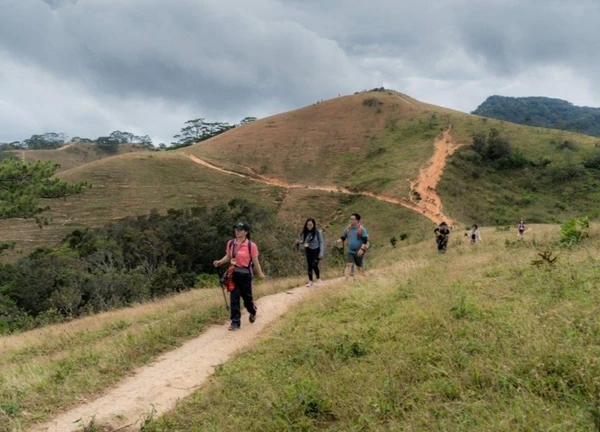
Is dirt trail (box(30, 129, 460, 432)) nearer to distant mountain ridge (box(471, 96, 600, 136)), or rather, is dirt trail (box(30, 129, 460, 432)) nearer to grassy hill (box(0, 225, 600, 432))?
grassy hill (box(0, 225, 600, 432))

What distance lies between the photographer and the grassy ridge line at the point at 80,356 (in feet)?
15.4

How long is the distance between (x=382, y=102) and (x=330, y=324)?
63100 millimetres

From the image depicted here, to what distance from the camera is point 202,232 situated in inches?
1053

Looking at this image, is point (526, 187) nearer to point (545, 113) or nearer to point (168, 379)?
point (168, 379)

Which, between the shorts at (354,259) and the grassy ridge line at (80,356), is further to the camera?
the shorts at (354,259)

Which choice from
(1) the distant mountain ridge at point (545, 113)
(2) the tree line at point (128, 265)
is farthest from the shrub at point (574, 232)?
(1) the distant mountain ridge at point (545, 113)

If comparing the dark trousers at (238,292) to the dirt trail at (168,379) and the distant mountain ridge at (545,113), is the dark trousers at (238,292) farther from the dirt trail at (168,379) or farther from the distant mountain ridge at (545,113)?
the distant mountain ridge at (545,113)

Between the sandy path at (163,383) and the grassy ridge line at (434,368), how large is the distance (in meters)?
0.38

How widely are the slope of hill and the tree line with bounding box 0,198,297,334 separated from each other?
70.4 meters

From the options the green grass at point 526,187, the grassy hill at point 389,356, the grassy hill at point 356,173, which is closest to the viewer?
the grassy hill at point 389,356

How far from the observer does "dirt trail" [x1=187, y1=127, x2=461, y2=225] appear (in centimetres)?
3581

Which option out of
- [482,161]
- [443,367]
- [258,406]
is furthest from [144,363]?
[482,161]

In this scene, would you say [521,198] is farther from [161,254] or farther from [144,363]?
[144,363]

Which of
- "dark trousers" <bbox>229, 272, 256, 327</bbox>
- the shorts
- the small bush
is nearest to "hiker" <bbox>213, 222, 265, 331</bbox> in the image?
"dark trousers" <bbox>229, 272, 256, 327</bbox>
